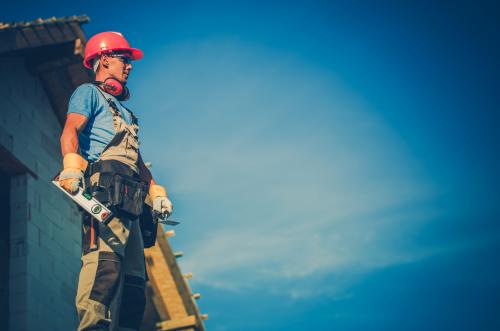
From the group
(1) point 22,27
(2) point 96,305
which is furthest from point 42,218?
(2) point 96,305

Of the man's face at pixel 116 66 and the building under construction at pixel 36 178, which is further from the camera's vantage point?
the building under construction at pixel 36 178

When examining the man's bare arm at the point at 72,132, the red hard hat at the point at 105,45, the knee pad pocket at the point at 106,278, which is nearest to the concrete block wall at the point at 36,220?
the red hard hat at the point at 105,45

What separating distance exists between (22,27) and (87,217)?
14.9 feet

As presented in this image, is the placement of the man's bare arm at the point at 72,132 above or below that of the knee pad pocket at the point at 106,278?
above

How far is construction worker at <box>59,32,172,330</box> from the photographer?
11.3ft

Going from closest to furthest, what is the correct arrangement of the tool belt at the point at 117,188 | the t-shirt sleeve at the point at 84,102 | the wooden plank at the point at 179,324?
the tool belt at the point at 117,188 < the t-shirt sleeve at the point at 84,102 < the wooden plank at the point at 179,324

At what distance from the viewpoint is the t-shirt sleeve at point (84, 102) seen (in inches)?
155

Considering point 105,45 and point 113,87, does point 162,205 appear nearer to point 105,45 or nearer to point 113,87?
point 113,87

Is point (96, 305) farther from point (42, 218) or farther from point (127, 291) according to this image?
point (42, 218)

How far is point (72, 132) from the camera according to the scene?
380cm

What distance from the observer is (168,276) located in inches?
441

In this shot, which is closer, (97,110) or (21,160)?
(97,110)

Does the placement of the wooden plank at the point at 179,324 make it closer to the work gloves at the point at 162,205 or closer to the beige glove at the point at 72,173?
the work gloves at the point at 162,205

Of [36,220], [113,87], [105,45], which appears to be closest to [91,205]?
[113,87]
